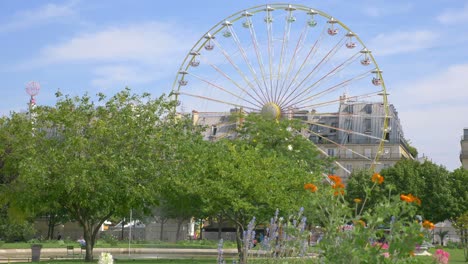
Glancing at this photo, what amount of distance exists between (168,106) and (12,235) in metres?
32.4

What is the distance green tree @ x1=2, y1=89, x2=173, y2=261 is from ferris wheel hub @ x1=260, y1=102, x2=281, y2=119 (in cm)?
1782

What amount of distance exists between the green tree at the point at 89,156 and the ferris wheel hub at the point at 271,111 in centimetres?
1782

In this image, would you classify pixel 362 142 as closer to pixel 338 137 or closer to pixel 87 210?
pixel 338 137

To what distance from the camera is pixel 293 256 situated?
14.2 meters

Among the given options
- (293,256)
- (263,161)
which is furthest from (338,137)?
(293,256)

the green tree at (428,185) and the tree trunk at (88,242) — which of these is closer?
the tree trunk at (88,242)

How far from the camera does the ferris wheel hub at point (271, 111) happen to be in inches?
2235

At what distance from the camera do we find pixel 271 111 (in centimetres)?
5716

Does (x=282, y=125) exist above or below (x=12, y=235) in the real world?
above

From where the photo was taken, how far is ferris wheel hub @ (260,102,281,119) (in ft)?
186

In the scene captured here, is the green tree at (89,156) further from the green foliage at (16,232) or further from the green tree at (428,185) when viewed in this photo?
the green tree at (428,185)

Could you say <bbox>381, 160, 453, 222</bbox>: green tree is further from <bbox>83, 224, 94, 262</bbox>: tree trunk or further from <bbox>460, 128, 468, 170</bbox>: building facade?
<bbox>83, 224, 94, 262</bbox>: tree trunk

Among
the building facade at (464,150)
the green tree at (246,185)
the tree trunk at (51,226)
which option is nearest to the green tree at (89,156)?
the green tree at (246,185)

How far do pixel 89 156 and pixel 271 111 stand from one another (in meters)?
22.9
